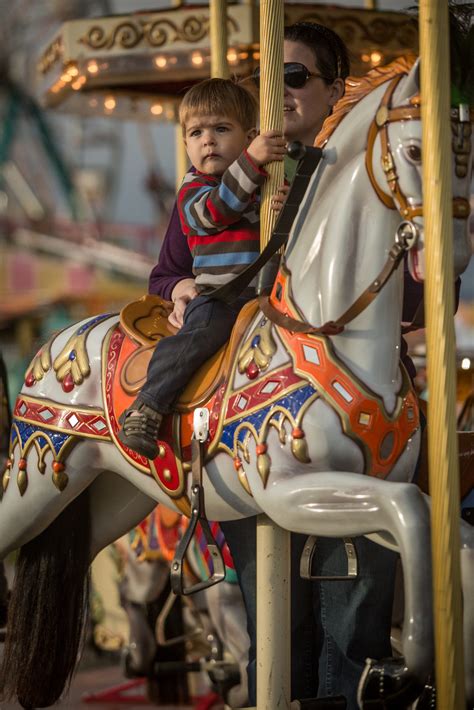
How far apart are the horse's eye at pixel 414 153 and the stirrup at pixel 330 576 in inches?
37.6

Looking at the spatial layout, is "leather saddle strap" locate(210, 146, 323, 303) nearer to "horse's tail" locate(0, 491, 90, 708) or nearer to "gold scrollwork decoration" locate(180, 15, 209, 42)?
"horse's tail" locate(0, 491, 90, 708)

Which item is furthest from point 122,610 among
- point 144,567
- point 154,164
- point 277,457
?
point 154,164

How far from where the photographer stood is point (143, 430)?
302 cm

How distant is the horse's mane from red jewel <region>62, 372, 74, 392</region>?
3.11 feet

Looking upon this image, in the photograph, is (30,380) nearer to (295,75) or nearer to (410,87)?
(295,75)

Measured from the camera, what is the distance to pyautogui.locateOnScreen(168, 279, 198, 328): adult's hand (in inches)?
128

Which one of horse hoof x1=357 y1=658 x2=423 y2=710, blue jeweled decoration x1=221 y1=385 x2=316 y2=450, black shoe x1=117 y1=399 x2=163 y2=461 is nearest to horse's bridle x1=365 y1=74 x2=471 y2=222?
blue jeweled decoration x1=221 y1=385 x2=316 y2=450

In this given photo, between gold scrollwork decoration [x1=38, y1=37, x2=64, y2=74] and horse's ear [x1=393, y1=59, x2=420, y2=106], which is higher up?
gold scrollwork decoration [x1=38, y1=37, x2=64, y2=74]

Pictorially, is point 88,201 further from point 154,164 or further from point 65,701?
point 65,701

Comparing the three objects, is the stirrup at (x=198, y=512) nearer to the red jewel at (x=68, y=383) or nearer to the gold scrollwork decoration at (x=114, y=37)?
the red jewel at (x=68, y=383)

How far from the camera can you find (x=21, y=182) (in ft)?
56.3

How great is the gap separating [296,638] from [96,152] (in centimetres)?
1436

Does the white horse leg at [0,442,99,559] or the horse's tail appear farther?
the horse's tail

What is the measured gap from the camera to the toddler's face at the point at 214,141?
3168mm
